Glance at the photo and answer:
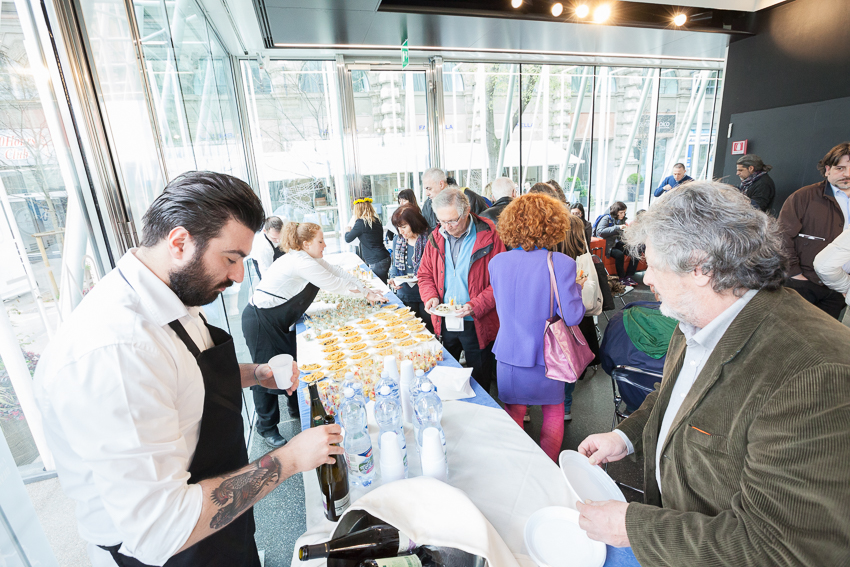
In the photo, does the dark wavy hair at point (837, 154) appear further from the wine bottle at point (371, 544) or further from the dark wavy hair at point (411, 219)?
the wine bottle at point (371, 544)

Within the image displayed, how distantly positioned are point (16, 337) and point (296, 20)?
4.82m

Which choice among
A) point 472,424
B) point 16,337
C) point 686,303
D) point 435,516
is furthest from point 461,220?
point 16,337

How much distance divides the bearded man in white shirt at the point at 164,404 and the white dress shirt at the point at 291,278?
4.88 ft

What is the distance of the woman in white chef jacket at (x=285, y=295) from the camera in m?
2.71

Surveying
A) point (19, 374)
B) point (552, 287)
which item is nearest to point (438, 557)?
point (19, 374)

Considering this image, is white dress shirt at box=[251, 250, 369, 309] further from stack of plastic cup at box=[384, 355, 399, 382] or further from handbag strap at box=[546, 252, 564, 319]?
handbag strap at box=[546, 252, 564, 319]

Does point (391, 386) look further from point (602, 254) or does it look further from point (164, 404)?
point (602, 254)

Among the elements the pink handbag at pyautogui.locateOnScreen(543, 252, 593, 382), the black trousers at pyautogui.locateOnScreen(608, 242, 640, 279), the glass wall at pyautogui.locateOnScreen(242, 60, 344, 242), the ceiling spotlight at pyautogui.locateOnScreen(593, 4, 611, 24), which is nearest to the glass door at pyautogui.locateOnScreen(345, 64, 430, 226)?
the glass wall at pyautogui.locateOnScreen(242, 60, 344, 242)

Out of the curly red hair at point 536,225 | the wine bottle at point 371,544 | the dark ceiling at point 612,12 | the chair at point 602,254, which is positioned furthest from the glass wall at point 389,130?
the wine bottle at point 371,544

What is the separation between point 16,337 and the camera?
1.07 m

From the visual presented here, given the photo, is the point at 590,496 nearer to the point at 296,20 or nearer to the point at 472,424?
the point at 472,424

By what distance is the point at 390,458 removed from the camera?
1157 mm

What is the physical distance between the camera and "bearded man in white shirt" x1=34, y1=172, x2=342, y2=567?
80cm

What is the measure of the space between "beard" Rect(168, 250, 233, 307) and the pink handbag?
1514 millimetres
